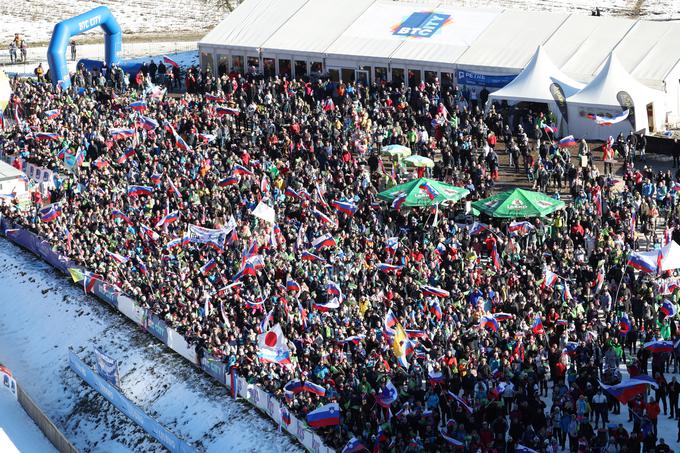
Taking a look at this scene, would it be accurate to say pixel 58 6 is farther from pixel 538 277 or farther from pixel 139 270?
pixel 538 277

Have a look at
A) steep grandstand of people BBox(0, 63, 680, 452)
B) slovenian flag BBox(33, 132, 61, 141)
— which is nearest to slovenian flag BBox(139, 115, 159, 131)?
steep grandstand of people BBox(0, 63, 680, 452)

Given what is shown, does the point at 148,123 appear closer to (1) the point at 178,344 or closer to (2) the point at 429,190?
(2) the point at 429,190

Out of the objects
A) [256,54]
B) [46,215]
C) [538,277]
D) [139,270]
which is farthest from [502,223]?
[256,54]

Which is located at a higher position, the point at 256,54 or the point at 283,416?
the point at 256,54

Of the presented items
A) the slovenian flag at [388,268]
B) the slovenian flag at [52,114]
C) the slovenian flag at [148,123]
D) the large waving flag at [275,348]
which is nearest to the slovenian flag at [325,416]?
the large waving flag at [275,348]

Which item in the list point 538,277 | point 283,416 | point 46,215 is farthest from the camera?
point 46,215

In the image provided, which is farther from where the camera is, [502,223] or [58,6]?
[58,6]

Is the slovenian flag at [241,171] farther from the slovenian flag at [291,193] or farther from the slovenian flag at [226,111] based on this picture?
the slovenian flag at [226,111]

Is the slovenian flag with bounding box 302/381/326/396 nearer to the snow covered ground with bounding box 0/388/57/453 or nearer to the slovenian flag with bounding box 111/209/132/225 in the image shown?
the snow covered ground with bounding box 0/388/57/453
